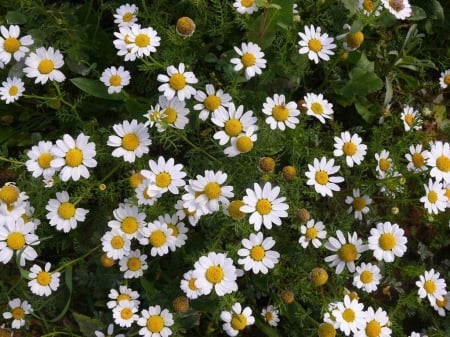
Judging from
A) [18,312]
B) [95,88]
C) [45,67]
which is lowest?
[18,312]

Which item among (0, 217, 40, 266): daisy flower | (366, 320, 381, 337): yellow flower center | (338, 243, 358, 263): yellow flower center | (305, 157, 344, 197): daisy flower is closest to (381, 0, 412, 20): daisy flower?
(305, 157, 344, 197): daisy flower

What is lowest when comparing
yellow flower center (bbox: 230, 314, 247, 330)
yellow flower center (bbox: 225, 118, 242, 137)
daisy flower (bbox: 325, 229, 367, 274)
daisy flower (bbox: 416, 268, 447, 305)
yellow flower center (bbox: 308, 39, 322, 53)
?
yellow flower center (bbox: 230, 314, 247, 330)

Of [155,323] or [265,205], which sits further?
[155,323]

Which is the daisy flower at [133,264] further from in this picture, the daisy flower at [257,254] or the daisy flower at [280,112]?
the daisy flower at [280,112]

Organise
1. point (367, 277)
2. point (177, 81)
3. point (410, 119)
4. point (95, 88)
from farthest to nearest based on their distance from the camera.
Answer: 1. point (410, 119)
2. point (95, 88)
3. point (367, 277)
4. point (177, 81)

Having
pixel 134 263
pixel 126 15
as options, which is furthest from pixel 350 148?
pixel 126 15

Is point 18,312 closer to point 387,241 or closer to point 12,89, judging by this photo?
point 12,89

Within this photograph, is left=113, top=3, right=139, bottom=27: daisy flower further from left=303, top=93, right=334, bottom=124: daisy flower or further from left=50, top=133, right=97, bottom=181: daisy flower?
left=303, top=93, right=334, bottom=124: daisy flower
